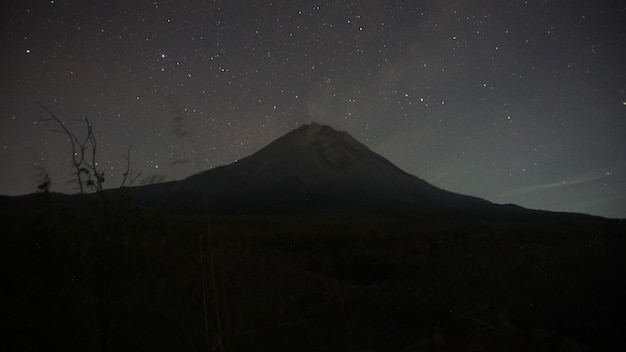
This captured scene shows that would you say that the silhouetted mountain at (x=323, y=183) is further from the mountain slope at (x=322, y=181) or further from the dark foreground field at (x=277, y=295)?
the dark foreground field at (x=277, y=295)

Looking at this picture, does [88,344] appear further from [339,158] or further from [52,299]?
[339,158]

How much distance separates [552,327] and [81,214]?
5394 millimetres

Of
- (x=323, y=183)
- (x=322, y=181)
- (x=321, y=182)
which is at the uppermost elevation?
(x=322, y=181)

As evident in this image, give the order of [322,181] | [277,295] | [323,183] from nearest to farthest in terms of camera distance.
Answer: [277,295] → [323,183] → [322,181]

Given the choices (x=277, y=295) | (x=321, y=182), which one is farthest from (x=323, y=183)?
(x=277, y=295)

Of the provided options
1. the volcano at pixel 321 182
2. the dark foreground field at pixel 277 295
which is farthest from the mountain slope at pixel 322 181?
the dark foreground field at pixel 277 295

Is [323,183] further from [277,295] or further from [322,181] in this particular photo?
[277,295]

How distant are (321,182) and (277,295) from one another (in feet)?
313

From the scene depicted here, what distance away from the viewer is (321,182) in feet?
336

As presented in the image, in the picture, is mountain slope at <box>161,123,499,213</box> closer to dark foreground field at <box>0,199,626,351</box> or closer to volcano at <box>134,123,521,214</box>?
volcano at <box>134,123,521,214</box>

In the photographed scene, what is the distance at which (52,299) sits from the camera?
105 inches

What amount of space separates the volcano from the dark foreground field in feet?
192

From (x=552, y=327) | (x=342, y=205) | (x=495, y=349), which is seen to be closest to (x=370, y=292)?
(x=552, y=327)

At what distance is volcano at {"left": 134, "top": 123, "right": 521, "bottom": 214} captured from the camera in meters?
77.9
